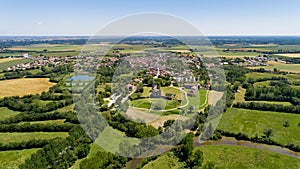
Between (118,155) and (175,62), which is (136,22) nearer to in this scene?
(118,155)

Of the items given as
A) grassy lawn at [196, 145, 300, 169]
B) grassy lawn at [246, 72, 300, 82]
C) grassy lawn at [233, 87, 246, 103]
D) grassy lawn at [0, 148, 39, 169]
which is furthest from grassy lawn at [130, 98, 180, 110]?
grassy lawn at [246, 72, 300, 82]

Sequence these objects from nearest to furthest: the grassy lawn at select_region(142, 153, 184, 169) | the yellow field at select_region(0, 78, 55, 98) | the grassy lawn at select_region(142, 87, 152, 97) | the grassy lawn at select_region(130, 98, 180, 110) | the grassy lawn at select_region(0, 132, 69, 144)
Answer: the grassy lawn at select_region(142, 153, 184, 169)
the grassy lawn at select_region(0, 132, 69, 144)
the grassy lawn at select_region(130, 98, 180, 110)
the grassy lawn at select_region(142, 87, 152, 97)
the yellow field at select_region(0, 78, 55, 98)

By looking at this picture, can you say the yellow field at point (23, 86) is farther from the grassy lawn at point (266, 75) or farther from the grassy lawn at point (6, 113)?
the grassy lawn at point (266, 75)

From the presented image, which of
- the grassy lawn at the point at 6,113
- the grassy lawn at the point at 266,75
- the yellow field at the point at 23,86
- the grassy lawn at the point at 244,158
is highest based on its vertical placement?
the grassy lawn at the point at 266,75

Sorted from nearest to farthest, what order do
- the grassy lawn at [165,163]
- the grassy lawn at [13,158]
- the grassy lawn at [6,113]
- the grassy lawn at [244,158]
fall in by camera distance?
the grassy lawn at [165,163] → the grassy lawn at [13,158] → the grassy lawn at [244,158] → the grassy lawn at [6,113]

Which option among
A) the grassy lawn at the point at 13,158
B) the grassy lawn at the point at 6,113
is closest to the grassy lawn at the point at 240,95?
the grassy lawn at the point at 13,158

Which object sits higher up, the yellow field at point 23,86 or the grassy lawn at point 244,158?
the yellow field at point 23,86

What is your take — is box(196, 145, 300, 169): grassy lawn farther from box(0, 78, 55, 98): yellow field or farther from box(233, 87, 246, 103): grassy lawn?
box(0, 78, 55, 98): yellow field

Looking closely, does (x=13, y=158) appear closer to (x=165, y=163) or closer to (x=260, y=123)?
(x=165, y=163)
